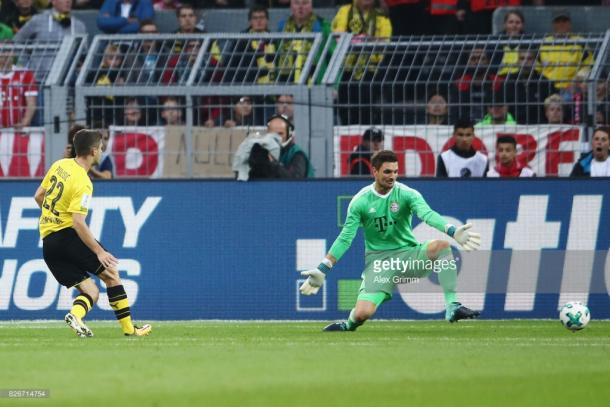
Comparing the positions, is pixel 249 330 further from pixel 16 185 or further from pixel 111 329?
pixel 16 185

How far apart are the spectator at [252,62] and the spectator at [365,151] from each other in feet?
4.24

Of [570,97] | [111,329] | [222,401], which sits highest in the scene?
[570,97]

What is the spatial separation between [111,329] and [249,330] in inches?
56.6

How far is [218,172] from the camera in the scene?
17375 millimetres

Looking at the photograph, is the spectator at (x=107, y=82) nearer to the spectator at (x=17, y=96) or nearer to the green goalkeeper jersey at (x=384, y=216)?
the spectator at (x=17, y=96)

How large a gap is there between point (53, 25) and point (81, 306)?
26.4ft

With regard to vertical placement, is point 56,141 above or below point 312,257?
above

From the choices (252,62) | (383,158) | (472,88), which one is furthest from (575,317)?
(252,62)

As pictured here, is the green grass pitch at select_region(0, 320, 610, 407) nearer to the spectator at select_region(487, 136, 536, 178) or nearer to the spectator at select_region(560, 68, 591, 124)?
the spectator at select_region(487, 136, 536, 178)

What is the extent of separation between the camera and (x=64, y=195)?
13.7m

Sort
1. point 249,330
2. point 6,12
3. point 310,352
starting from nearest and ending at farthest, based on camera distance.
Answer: point 310,352, point 249,330, point 6,12

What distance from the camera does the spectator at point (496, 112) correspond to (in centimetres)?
1678

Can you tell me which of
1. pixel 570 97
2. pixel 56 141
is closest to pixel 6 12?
pixel 56 141

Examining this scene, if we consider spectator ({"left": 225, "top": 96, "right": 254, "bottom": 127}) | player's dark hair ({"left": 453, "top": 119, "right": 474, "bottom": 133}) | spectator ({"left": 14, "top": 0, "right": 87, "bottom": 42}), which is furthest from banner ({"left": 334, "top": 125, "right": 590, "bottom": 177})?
spectator ({"left": 14, "top": 0, "right": 87, "bottom": 42})
